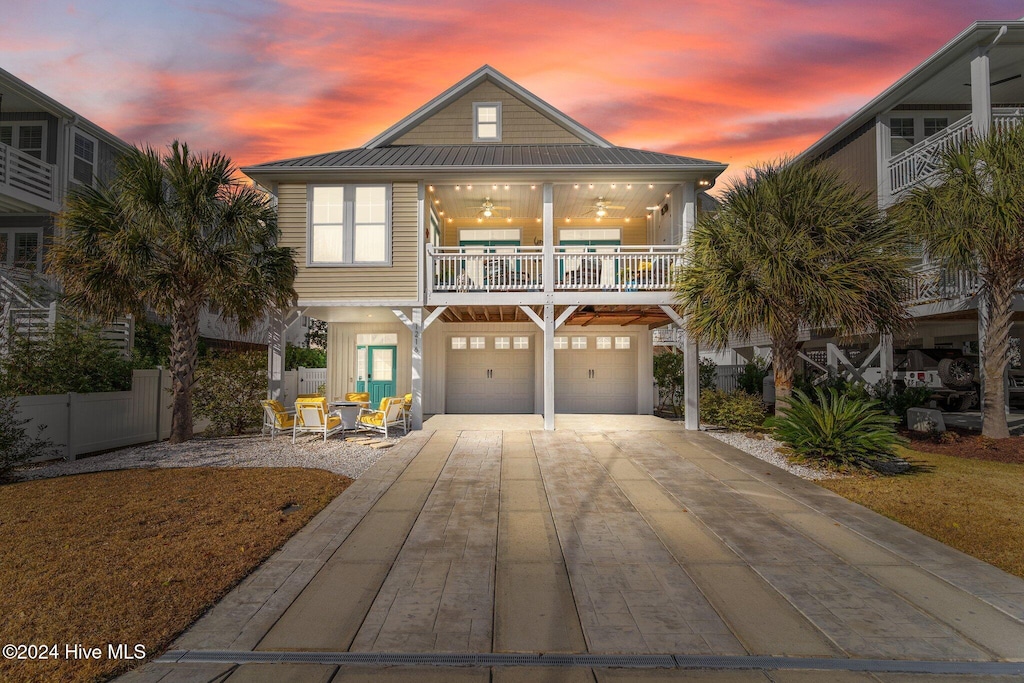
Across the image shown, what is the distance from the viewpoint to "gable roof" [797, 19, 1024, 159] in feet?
41.6

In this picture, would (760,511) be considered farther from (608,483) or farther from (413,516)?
(413,516)

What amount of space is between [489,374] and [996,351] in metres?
12.6

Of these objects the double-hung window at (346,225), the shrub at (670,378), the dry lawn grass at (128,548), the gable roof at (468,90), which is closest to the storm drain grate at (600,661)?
the dry lawn grass at (128,548)

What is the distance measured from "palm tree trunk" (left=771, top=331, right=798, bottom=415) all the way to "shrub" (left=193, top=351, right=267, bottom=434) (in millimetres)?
11864

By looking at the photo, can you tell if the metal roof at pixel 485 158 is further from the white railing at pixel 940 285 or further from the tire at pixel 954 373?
the tire at pixel 954 373

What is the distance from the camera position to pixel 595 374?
17969mm

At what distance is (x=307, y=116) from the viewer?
67.7 feet

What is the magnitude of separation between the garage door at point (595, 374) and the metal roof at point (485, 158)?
5781mm

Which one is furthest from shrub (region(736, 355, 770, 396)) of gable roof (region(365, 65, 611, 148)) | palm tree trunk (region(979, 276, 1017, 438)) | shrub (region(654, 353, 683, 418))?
gable roof (region(365, 65, 611, 148))

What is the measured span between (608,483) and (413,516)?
310 cm

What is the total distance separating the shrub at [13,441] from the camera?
26.8 ft

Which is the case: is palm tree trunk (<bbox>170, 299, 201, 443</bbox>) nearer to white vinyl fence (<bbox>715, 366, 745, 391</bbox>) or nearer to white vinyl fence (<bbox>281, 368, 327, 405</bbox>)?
white vinyl fence (<bbox>281, 368, 327, 405</bbox>)

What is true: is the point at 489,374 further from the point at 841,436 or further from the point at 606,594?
the point at 606,594

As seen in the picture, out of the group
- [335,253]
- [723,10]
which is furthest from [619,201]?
[335,253]
